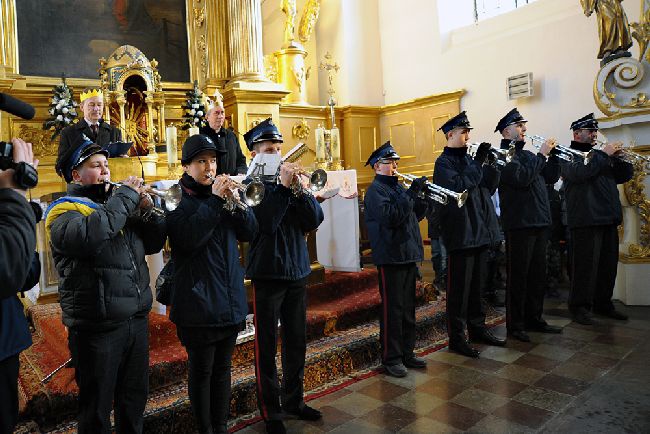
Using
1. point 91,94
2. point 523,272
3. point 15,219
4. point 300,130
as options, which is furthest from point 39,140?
point 523,272

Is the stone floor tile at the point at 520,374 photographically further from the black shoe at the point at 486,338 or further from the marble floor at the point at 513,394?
the black shoe at the point at 486,338

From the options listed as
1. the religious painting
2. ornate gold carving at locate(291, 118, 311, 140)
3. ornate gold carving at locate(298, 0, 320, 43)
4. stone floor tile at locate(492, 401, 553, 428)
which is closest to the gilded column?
the religious painting

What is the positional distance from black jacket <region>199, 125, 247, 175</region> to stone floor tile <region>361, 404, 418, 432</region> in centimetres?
275

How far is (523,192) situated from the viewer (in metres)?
5.14

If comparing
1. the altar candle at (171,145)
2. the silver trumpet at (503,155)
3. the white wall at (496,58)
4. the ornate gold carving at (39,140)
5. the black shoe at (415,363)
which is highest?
the white wall at (496,58)

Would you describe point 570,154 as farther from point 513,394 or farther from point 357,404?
point 357,404

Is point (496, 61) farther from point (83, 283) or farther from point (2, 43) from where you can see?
point (83, 283)

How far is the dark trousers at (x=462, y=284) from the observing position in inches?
185

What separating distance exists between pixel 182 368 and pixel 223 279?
4.36ft

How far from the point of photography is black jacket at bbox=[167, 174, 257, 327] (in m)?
2.82

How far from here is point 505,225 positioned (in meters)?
5.20

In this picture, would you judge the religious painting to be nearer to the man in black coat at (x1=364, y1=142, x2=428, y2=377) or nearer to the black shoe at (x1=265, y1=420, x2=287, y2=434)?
the man in black coat at (x1=364, y1=142, x2=428, y2=377)

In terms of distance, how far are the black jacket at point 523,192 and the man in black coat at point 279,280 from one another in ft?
7.92

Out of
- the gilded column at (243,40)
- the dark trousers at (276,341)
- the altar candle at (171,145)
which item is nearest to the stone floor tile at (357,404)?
the dark trousers at (276,341)
